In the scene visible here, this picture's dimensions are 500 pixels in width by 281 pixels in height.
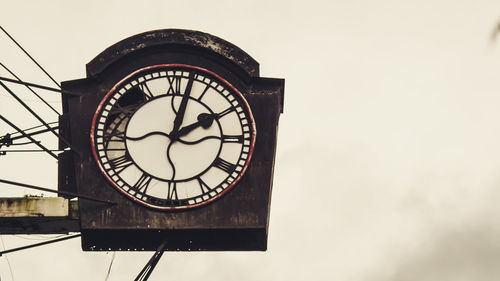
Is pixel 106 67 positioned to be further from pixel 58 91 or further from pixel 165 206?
pixel 165 206

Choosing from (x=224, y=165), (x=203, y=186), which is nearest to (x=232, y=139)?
(x=224, y=165)

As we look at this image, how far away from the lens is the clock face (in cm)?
2114

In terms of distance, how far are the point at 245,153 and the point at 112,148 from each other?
2.25 metres

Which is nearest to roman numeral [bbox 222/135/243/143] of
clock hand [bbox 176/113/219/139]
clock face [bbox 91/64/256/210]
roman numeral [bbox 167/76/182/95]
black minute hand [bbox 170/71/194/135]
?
clock face [bbox 91/64/256/210]

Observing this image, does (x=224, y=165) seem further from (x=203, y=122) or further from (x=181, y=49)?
(x=181, y=49)

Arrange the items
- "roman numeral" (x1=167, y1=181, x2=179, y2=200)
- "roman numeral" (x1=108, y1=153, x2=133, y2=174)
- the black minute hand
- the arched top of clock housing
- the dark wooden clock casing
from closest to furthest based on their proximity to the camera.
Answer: the dark wooden clock casing → "roman numeral" (x1=167, y1=181, x2=179, y2=200) → "roman numeral" (x1=108, y1=153, x2=133, y2=174) → the black minute hand → the arched top of clock housing

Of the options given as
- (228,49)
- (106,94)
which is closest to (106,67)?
(106,94)

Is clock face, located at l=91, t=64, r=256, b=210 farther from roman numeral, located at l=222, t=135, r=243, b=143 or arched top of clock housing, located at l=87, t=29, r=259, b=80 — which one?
arched top of clock housing, located at l=87, t=29, r=259, b=80

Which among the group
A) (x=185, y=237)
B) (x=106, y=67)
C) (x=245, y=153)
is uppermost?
(x=106, y=67)

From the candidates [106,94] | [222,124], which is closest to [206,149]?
[222,124]

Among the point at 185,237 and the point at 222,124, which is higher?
the point at 222,124

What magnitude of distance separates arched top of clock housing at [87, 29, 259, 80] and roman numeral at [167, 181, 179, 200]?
227 centimetres

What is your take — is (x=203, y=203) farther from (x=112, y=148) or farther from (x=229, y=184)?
(x=112, y=148)

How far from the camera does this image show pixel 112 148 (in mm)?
21391
